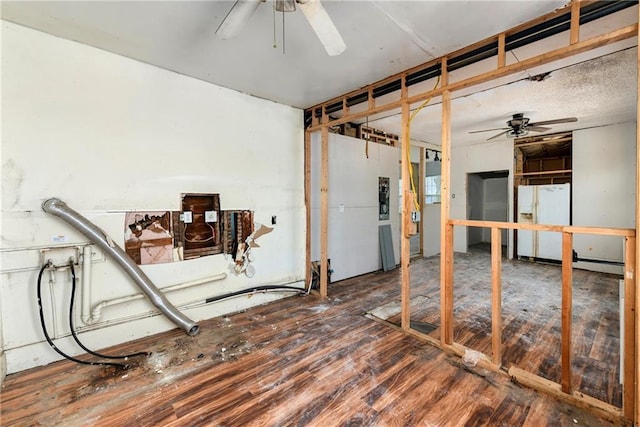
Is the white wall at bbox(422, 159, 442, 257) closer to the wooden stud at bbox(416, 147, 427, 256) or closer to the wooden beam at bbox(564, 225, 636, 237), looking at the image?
the wooden stud at bbox(416, 147, 427, 256)

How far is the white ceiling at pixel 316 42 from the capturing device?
209 cm

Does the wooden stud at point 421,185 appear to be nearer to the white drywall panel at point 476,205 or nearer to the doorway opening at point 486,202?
the white drywall panel at point 476,205

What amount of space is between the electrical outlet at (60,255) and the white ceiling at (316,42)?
6.27ft

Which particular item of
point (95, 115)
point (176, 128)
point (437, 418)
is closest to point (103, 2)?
point (95, 115)

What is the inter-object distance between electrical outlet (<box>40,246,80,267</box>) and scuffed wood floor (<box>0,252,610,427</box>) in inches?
35.9

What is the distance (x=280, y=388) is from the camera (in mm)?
2164

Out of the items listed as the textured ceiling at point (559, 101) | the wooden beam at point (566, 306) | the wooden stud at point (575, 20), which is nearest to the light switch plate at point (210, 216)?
the textured ceiling at point (559, 101)

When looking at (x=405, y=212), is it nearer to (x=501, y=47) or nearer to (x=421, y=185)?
(x=501, y=47)

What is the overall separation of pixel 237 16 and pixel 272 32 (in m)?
0.58

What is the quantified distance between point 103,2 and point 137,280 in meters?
2.36

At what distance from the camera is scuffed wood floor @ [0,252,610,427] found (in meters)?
1.88

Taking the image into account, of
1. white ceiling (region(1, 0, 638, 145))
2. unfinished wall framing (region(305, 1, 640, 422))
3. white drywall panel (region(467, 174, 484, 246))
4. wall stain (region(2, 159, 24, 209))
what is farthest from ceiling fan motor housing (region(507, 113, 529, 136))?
wall stain (region(2, 159, 24, 209))

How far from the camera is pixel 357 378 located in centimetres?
227

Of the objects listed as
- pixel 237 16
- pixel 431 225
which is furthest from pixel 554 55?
pixel 431 225
